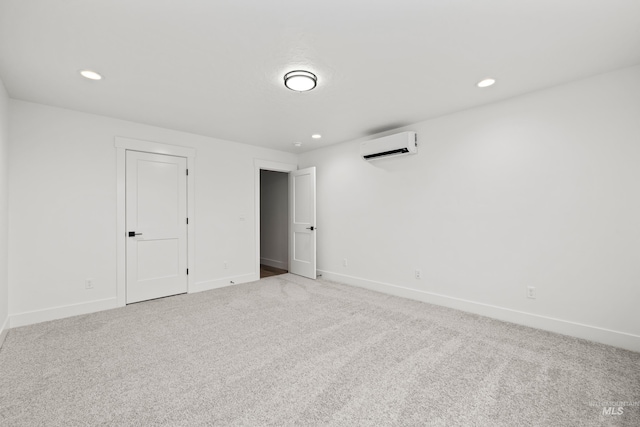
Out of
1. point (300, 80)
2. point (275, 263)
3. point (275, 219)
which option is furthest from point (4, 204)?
point (275, 263)

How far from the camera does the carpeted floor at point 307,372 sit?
1.67 metres

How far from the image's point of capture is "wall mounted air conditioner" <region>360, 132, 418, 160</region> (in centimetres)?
381

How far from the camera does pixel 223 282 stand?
4.68 meters

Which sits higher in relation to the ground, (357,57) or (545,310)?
(357,57)

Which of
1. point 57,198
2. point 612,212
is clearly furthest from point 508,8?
point 57,198

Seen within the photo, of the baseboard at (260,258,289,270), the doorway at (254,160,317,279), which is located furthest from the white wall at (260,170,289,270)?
the doorway at (254,160,317,279)

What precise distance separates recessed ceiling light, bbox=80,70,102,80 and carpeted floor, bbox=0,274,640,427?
2446mm

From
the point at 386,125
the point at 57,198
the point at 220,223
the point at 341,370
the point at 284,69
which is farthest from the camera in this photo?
the point at 220,223

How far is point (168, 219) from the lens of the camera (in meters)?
4.13

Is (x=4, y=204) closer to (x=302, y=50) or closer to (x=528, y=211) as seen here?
(x=302, y=50)

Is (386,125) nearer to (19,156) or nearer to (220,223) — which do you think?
(220,223)

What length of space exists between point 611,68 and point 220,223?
16.3ft

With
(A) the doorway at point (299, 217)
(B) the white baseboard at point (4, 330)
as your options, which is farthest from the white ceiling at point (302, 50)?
(B) the white baseboard at point (4, 330)

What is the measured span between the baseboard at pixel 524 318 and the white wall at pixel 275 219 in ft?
8.28
